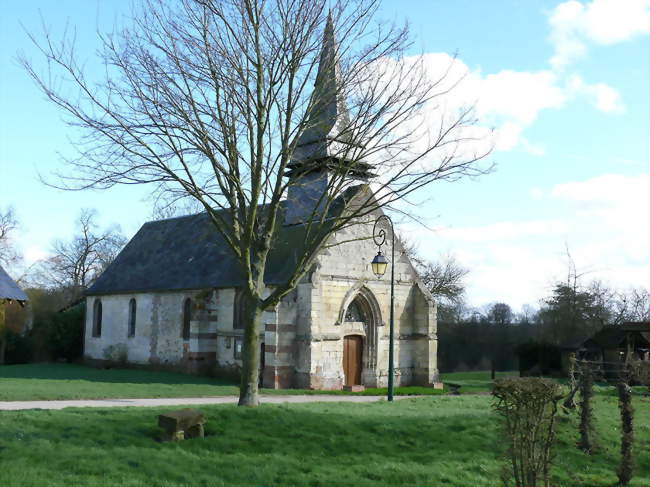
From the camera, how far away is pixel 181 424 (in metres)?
10.0

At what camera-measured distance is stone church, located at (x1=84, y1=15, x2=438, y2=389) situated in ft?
78.9

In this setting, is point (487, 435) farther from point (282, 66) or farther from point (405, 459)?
point (282, 66)

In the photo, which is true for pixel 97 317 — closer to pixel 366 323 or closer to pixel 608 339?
pixel 366 323

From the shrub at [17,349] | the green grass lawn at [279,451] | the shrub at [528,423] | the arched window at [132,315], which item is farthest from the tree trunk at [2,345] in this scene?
the shrub at [528,423]

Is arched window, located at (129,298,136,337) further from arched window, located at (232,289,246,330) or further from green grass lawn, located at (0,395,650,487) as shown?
green grass lawn, located at (0,395,650,487)

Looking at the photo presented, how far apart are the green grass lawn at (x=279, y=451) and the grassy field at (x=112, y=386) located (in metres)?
6.87

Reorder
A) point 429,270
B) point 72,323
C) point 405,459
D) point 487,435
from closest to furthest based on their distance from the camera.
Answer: point 405,459
point 487,435
point 72,323
point 429,270

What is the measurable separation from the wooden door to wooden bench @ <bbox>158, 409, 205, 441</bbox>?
1571cm

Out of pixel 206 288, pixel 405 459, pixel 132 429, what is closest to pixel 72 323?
pixel 206 288

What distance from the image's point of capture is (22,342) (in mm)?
38875

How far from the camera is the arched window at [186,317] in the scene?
29.3m

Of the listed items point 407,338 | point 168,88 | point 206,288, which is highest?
point 168,88

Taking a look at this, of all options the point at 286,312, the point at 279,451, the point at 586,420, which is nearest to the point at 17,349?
the point at 286,312

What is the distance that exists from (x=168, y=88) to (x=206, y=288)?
51.7ft
